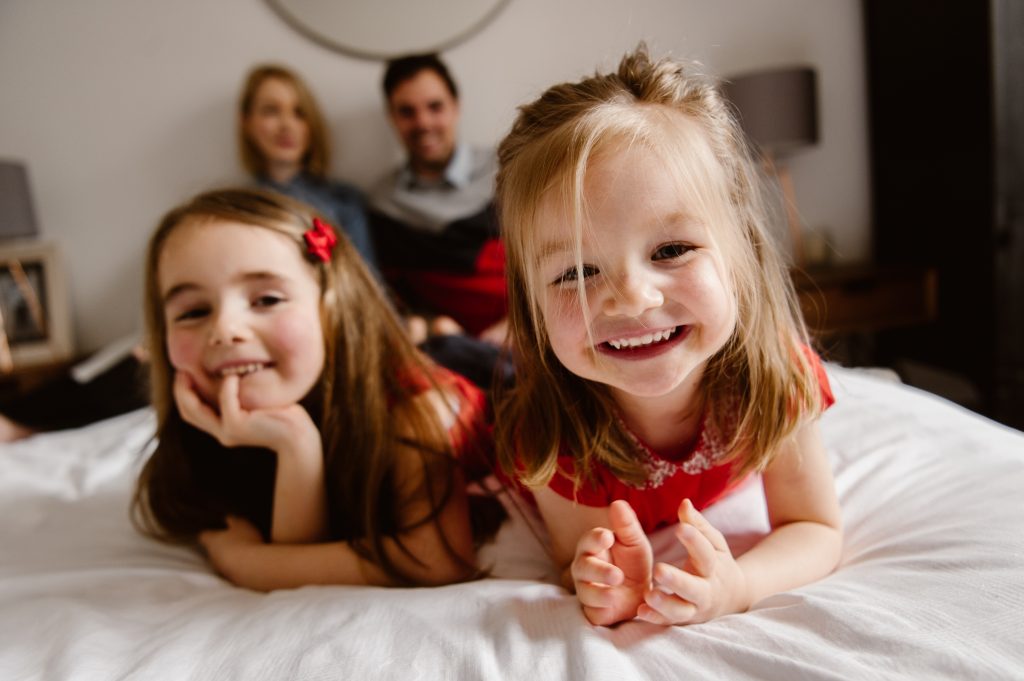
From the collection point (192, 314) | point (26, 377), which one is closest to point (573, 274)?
point (192, 314)

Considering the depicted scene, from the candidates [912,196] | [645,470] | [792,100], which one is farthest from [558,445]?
[912,196]

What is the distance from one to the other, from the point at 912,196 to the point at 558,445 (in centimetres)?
Result: 202

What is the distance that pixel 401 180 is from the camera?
1.97m

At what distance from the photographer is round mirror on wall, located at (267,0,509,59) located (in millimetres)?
2004

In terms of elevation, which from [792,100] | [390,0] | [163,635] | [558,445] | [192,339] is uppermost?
[390,0]

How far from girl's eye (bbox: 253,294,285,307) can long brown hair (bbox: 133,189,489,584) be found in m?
0.06

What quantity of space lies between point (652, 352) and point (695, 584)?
0.64 feet

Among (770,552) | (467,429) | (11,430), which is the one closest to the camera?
(770,552)

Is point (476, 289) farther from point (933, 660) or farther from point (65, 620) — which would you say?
point (933, 660)

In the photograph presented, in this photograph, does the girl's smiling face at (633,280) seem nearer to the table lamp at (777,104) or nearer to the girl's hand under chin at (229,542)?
the girl's hand under chin at (229,542)

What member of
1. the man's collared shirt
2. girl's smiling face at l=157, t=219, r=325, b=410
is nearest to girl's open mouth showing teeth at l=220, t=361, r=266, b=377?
girl's smiling face at l=157, t=219, r=325, b=410

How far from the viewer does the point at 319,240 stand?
778 mm

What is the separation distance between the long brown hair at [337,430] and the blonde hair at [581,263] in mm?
138

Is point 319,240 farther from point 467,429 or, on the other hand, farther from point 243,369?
point 467,429
